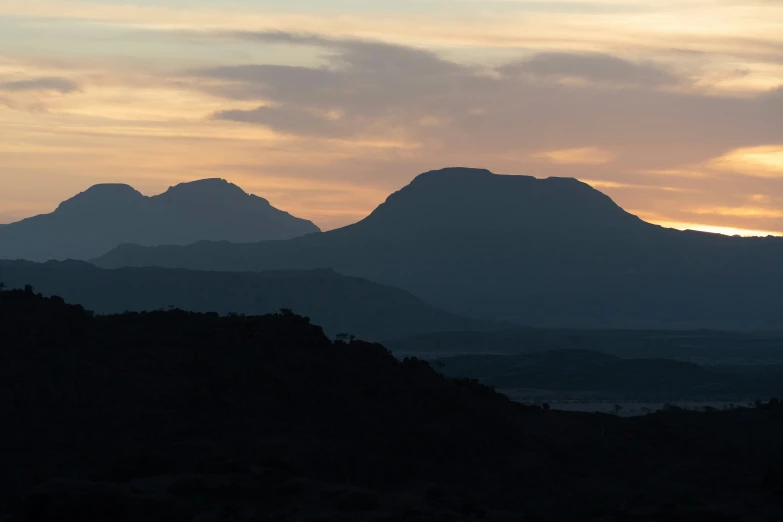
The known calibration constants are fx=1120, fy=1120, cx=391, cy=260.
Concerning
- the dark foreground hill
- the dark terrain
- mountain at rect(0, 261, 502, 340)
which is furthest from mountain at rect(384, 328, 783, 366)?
the dark foreground hill

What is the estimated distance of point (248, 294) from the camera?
6378 inches

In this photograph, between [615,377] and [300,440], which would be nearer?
[300,440]

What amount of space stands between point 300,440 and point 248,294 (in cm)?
12853

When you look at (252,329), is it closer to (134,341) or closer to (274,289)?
(134,341)

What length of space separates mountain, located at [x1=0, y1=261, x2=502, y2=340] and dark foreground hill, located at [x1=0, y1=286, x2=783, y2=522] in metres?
109

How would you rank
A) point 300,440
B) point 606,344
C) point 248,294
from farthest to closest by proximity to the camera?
point 248,294
point 606,344
point 300,440

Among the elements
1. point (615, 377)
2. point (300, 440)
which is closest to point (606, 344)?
point (615, 377)

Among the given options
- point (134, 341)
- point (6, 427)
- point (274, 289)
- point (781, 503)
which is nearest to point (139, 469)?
point (6, 427)

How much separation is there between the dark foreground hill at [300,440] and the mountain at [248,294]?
109 meters

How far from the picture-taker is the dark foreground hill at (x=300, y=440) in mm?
26672

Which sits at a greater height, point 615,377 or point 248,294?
point 248,294

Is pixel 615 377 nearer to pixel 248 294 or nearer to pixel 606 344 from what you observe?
pixel 606 344

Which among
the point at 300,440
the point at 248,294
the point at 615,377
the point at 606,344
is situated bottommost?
the point at 615,377

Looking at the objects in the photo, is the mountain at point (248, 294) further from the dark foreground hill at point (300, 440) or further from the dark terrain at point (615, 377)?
the dark foreground hill at point (300, 440)
